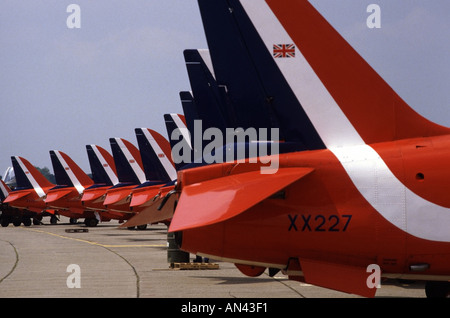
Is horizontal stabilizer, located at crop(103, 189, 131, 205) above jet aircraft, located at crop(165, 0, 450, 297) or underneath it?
underneath

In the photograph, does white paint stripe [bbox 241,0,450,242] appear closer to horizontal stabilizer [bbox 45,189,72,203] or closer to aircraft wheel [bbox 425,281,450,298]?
aircraft wheel [bbox 425,281,450,298]

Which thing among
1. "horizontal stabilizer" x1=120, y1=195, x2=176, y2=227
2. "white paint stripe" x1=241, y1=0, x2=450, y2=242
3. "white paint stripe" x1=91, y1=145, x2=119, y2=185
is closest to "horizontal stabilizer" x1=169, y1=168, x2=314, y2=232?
"white paint stripe" x1=241, y1=0, x2=450, y2=242

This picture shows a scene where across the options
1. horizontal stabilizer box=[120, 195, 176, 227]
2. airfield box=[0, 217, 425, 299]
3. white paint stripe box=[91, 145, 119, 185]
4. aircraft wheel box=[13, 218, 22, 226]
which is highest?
white paint stripe box=[91, 145, 119, 185]

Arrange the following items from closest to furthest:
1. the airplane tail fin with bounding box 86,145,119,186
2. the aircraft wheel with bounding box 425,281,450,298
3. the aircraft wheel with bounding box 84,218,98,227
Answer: the aircraft wheel with bounding box 425,281,450,298 → the airplane tail fin with bounding box 86,145,119,186 → the aircraft wheel with bounding box 84,218,98,227

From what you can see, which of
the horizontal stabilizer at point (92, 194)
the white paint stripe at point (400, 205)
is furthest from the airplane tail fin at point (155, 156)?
the white paint stripe at point (400, 205)

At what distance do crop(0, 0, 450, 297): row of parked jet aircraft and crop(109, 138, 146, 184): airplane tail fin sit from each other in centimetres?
3146

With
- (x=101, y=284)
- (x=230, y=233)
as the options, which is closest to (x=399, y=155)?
(x=230, y=233)

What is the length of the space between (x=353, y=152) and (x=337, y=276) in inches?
58.1

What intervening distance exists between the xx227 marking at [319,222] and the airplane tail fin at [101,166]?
38944mm

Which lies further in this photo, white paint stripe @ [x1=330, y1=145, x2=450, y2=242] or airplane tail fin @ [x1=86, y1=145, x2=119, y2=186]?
airplane tail fin @ [x1=86, y1=145, x2=119, y2=186]

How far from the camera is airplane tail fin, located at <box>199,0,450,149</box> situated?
327 inches

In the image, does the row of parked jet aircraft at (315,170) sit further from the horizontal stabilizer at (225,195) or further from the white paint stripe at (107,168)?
the white paint stripe at (107,168)

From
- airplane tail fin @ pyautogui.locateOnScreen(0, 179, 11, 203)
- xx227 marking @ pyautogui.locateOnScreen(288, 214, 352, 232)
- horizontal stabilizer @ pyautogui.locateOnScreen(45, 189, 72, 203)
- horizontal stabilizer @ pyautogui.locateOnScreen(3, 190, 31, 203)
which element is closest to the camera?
xx227 marking @ pyautogui.locateOnScreen(288, 214, 352, 232)
